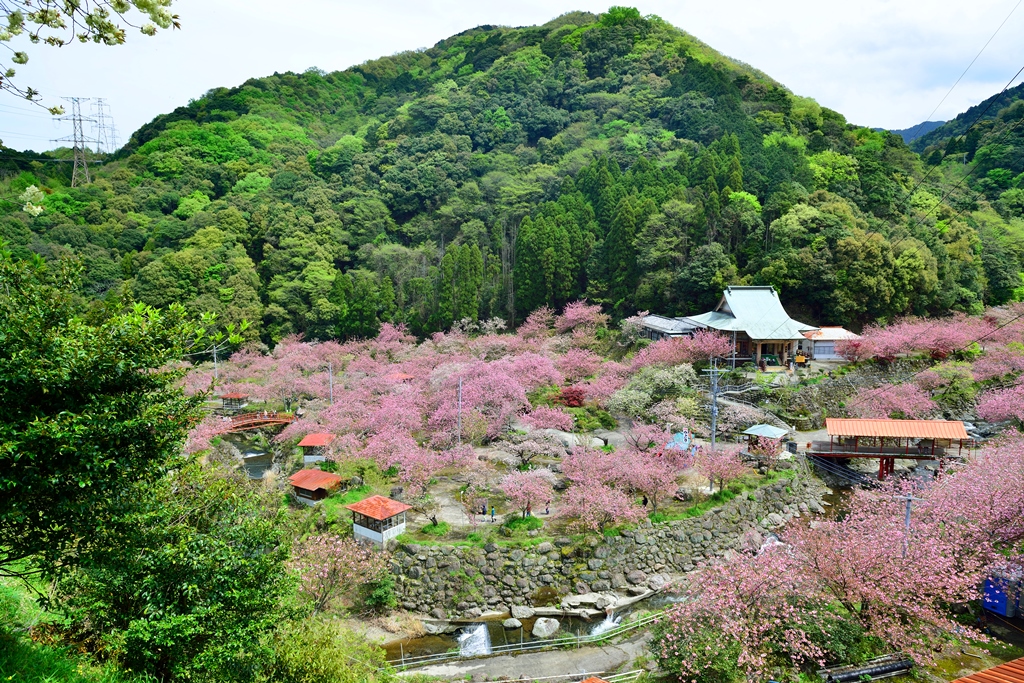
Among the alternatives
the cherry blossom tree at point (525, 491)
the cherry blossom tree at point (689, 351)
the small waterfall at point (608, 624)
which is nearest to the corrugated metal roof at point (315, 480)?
the cherry blossom tree at point (525, 491)

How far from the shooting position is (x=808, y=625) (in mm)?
12336

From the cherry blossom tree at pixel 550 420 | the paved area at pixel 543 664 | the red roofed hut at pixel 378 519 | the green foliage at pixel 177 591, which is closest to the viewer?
the green foliage at pixel 177 591

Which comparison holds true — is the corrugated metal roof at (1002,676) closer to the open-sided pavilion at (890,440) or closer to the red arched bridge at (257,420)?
the open-sided pavilion at (890,440)

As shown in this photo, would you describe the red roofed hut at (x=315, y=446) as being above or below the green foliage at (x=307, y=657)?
below

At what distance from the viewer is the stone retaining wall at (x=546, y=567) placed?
16969mm

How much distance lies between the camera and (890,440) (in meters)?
23.3

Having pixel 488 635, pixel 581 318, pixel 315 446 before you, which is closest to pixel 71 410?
pixel 488 635

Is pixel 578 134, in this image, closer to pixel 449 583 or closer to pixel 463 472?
pixel 463 472

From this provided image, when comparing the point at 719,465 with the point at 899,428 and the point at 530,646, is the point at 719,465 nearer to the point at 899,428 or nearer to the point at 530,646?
the point at 899,428

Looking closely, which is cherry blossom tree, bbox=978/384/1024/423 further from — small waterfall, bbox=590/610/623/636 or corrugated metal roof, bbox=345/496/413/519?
corrugated metal roof, bbox=345/496/413/519

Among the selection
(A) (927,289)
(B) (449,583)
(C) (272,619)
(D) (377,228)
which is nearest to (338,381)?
(B) (449,583)

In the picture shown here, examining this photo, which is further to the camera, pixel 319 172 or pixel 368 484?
pixel 319 172

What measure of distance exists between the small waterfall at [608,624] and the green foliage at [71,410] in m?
12.3

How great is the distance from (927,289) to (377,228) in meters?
40.8
